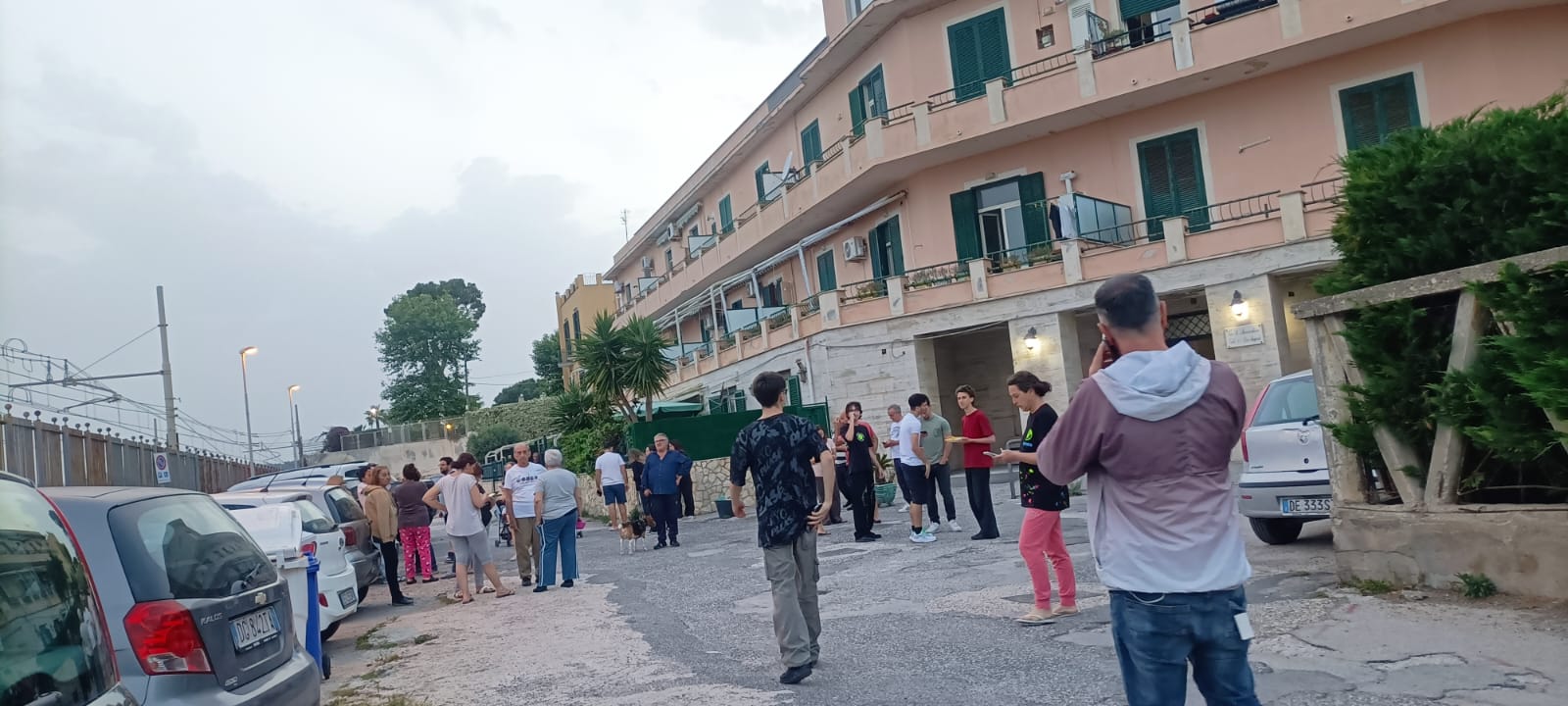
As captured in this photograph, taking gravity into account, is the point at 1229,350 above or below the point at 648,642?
above

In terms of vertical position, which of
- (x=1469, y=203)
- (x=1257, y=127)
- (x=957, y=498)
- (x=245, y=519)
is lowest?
(x=957, y=498)

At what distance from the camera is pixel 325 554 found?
10250 millimetres

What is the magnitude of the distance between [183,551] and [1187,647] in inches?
160

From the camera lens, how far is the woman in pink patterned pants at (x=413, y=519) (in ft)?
48.5

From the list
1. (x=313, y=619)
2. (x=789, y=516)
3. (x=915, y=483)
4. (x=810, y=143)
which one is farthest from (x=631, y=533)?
(x=810, y=143)

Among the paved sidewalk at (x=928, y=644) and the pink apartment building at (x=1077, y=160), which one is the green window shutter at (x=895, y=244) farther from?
the paved sidewalk at (x=928, y=644)

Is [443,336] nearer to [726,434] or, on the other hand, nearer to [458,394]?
[458,394]

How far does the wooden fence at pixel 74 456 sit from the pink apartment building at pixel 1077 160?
537 inches

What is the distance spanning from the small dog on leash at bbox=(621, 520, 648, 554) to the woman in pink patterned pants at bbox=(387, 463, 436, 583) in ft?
8.71

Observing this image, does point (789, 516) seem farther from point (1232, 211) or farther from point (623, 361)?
point (623, 361)

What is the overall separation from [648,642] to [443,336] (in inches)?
3114

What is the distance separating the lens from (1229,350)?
2070 cm

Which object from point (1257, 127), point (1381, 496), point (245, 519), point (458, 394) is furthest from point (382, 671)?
point (458, 394)

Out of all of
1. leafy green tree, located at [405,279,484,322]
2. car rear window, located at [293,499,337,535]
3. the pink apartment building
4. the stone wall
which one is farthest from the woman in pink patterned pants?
leafy green tree, located at [405,279,484,322]
